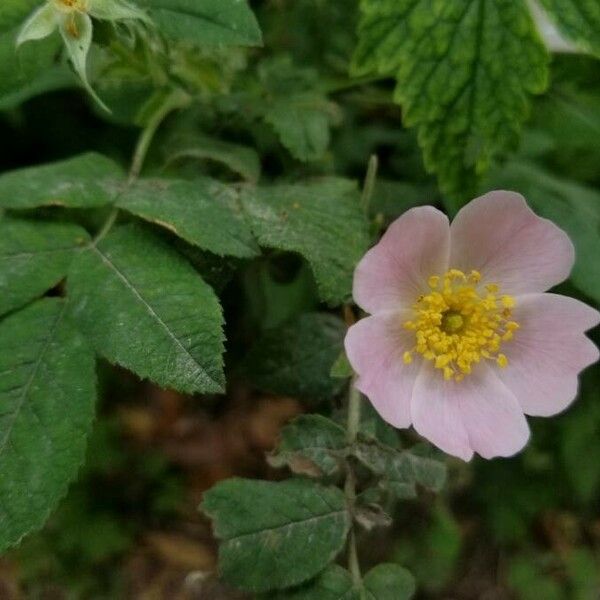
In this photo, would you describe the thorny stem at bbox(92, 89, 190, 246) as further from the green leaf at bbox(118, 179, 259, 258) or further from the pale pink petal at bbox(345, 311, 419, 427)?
the pale pink petal at bbox(345, 311, 419, 427)

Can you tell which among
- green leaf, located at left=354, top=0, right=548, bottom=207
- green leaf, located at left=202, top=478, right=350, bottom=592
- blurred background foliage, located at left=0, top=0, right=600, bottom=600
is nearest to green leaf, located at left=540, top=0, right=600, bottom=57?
green leaf, located at left=354, top=0, right=548, bottom=207

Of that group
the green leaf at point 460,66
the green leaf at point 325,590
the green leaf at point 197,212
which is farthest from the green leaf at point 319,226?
the green leaf at point 325,590

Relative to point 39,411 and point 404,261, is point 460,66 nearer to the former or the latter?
point 404,261

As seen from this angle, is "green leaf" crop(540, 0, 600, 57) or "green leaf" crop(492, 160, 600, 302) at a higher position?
"green leaf" crop(540, 0, 600, 57)

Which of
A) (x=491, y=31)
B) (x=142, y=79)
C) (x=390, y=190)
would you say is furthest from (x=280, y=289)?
(x=491, y=31)

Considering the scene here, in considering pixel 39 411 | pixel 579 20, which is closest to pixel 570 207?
pixel 579 20

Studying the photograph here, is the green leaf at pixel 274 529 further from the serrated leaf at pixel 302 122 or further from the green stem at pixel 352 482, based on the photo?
the serrated leaf at pixel 302 122
